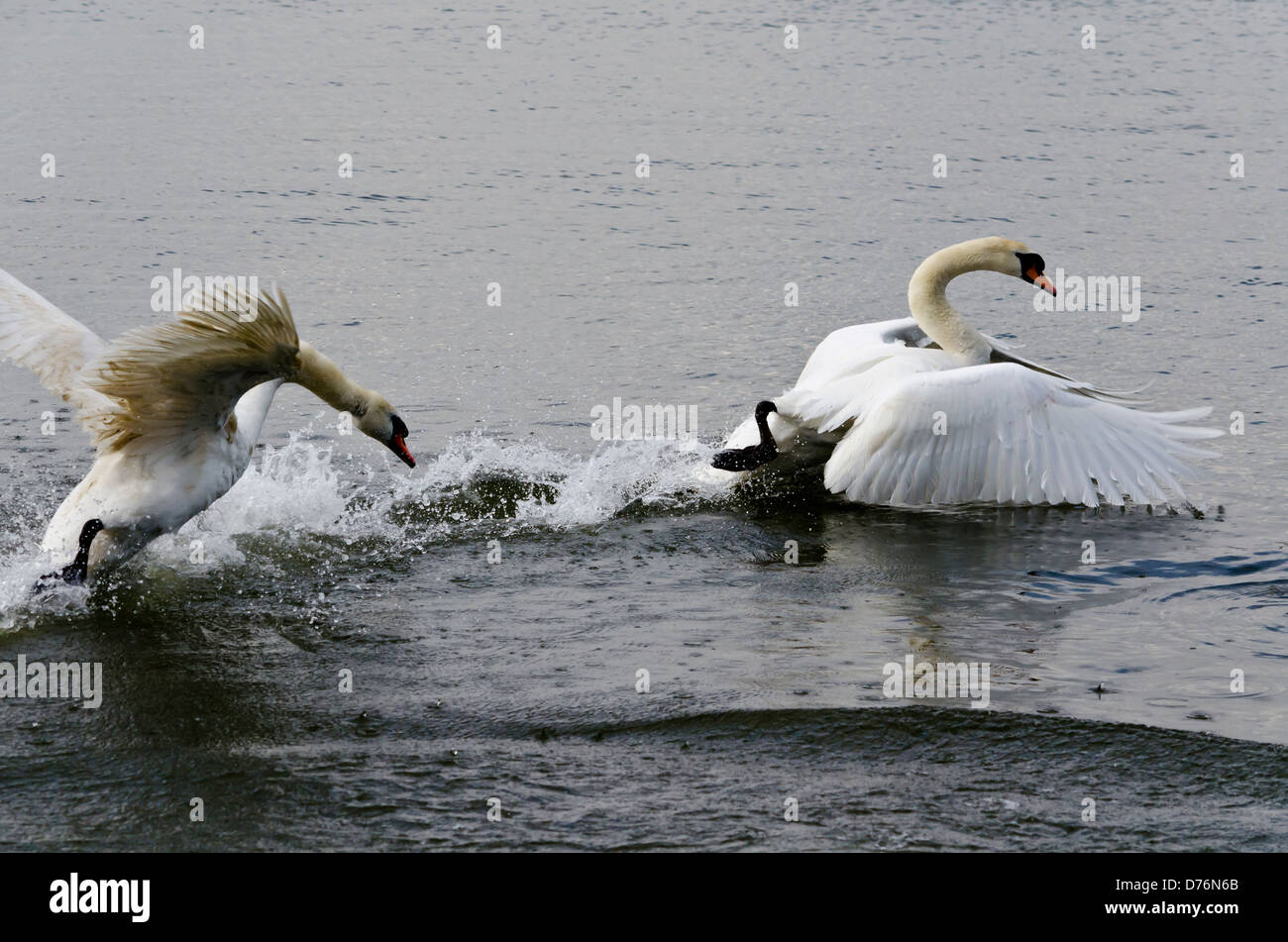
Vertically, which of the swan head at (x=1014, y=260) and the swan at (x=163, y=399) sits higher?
the swan head at (x=1014, y=260)

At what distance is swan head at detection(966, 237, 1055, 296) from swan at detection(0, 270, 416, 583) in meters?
3.55

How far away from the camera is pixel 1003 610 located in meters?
6.75

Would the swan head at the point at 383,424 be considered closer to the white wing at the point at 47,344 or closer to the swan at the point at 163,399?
the swan at the point at 163,399

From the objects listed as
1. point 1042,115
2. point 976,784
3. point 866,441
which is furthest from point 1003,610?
point 1042,115

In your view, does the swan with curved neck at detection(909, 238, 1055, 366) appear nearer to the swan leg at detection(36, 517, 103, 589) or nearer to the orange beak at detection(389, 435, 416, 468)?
the orange beak at detection(389, 435, 416, 468)

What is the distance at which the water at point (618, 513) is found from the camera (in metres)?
4.93

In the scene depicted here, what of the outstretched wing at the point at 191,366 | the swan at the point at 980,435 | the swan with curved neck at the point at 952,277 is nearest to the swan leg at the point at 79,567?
the outstretched wing at the point at 191,366

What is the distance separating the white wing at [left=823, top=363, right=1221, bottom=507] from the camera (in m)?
7.38

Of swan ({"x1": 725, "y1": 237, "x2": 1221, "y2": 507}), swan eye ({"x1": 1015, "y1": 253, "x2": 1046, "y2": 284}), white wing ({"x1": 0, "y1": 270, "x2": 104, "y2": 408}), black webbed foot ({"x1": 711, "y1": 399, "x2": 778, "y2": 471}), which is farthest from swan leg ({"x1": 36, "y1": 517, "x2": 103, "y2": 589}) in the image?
swan eye ({"x1": 1015, "y1": 253, "x2": 1046, "y2": 284})

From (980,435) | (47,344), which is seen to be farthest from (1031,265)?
(47,344)

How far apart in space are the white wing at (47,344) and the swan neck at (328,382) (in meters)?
1.11

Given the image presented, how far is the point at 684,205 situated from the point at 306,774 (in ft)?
32.2

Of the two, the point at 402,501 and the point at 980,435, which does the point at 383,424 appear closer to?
the point at 402,501

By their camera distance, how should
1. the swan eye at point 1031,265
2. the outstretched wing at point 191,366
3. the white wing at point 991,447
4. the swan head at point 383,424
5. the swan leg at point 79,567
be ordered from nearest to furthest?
the outstretched wing at point 191,366, the swan leg at point 79,567, the swan head at point 383,424, the white wing at point 991,447, the swan eye at point 1031,265
